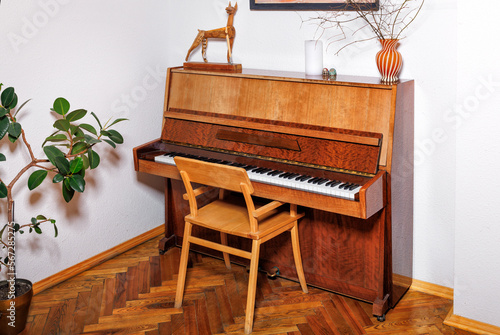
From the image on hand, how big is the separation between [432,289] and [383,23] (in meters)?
1.51

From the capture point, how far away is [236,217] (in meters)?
2.76

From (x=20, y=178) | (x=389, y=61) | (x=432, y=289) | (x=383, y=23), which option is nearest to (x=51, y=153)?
(x=20, y=178)

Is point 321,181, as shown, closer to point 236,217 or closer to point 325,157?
point 325,157

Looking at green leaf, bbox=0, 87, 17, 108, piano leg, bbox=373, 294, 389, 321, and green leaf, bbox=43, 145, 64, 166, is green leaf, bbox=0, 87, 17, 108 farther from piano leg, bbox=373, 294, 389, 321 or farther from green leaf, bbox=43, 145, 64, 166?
piano leg, bbox=373, 294, 389, 321

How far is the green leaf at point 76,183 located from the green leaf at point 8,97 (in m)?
0.45

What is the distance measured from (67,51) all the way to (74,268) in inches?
52.3

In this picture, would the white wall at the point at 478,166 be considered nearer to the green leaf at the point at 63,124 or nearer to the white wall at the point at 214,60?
the white wall at the point at 214,60

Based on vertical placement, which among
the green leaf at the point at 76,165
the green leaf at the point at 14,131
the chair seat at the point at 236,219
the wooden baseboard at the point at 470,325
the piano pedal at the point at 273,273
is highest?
the green leaf at the point at 14,131

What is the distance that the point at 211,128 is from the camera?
3131 millimetres

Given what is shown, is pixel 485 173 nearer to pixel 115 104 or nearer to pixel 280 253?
pixel 280 253

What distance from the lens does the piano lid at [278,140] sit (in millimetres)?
2621

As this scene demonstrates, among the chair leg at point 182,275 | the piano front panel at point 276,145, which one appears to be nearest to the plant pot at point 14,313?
the chair leg at point 182,275
